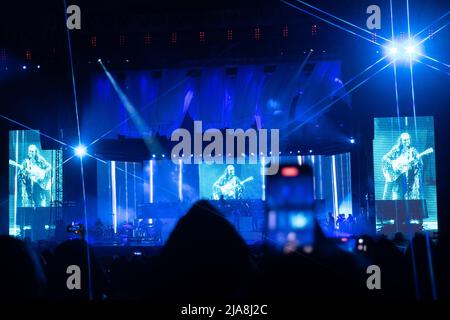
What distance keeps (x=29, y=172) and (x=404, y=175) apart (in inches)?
362

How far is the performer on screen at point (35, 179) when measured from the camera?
1350cm

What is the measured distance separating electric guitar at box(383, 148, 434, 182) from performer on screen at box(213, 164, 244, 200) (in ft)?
13.3

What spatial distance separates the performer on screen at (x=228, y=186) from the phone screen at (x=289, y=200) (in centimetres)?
1293

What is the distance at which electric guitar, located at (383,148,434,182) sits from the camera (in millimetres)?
12242

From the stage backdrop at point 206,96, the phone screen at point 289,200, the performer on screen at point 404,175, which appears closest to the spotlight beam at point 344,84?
the stage backdrop at point 206,96

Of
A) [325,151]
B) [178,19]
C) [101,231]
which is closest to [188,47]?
[178,19]

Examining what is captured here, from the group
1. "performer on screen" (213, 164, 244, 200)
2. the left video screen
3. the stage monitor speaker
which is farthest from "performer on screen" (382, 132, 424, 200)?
the left video screen

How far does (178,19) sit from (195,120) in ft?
8.30

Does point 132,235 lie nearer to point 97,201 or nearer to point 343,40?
point 97,201

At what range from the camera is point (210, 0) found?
Result: 12219 mm

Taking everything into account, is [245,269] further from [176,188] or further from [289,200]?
[176,188]

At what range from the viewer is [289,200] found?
160 centimetres

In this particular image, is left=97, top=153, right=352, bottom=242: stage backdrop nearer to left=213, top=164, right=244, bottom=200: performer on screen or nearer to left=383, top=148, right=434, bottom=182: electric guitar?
left=213, top=164, right=244, bottom=200: performer on screen

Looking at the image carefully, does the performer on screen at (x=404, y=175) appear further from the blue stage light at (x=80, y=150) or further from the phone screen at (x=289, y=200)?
the phone screen at (x=289, y=200)
